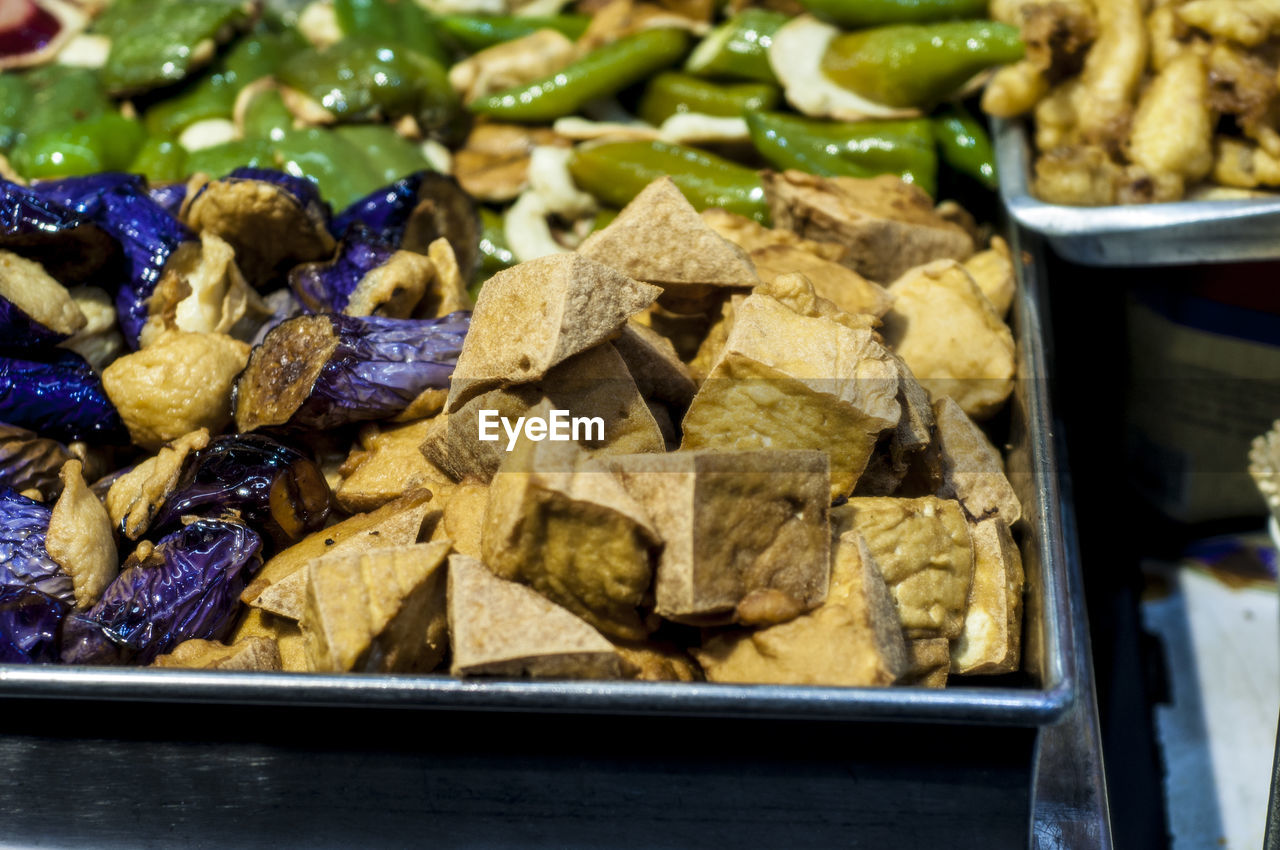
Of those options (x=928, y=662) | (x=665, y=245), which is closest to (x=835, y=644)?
(x=928, y=662)

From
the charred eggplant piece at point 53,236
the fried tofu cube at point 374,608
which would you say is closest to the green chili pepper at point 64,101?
the charred eggplant piece at point 53,236

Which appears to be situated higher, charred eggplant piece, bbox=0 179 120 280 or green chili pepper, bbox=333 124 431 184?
charred eggplant piece, bbox=0 179 120 280

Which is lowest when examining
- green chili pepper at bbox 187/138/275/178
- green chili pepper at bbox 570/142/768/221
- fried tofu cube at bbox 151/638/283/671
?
fried tofu cube at bbox 151/638/283/671

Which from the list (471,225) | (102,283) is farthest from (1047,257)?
(102,283)

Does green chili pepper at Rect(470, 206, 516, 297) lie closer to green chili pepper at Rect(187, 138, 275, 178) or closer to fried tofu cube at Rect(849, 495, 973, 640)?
green chili pepper at Rect(187, 138, 275, 178)

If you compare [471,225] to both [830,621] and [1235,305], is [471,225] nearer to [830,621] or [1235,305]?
[830,621]

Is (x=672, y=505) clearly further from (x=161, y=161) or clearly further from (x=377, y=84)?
(x=161, y=161)

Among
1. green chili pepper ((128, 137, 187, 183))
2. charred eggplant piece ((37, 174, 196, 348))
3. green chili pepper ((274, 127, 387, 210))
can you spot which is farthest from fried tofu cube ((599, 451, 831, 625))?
green chili pepper ((128, 137, 187, 183))
